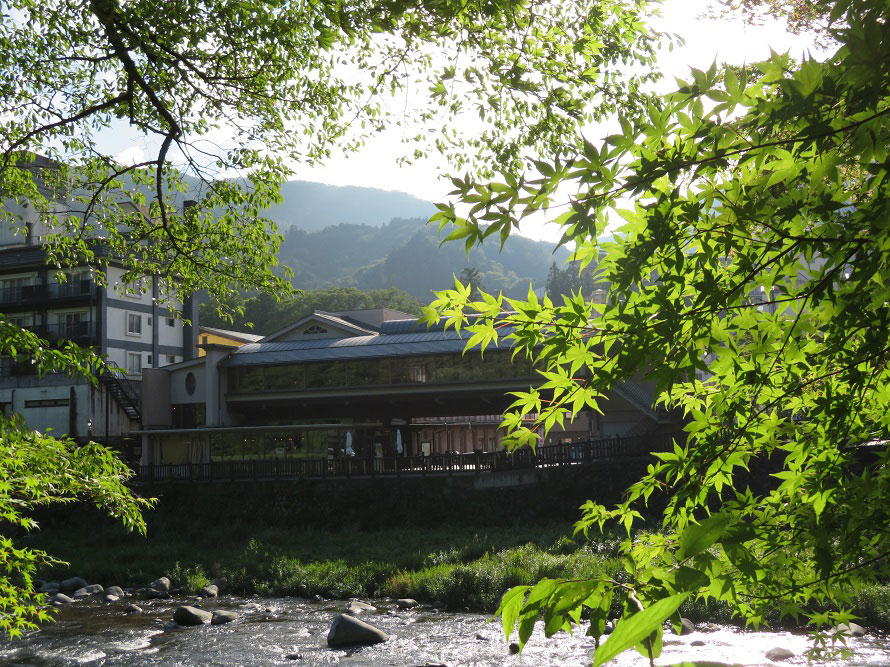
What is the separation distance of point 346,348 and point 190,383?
852 cm

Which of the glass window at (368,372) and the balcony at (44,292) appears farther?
the balcony at (44,292)

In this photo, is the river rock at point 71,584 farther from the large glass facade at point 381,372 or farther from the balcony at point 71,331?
the balcony at point 71,331

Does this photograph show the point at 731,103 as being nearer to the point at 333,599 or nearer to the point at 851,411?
the point at 851,411

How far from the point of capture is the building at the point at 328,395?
3128 cm

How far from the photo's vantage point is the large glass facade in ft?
101

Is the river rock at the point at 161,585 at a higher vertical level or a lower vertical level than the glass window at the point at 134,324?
lower

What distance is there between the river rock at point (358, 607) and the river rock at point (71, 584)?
8362mm

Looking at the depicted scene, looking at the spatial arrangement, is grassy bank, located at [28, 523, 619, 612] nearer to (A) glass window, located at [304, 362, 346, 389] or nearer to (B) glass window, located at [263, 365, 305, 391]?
(A) glass window, located at [304, 362, 346, 389]

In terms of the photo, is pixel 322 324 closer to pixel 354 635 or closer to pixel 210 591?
pixel 210 591

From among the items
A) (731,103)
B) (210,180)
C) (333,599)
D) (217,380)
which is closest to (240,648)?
(333,599)

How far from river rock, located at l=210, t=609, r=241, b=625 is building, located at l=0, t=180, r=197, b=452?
73.8 ft

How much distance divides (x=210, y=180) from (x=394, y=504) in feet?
60.5

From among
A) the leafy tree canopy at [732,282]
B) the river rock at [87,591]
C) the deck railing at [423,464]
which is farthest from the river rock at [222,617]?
the leafy tree canopy at [732,282]

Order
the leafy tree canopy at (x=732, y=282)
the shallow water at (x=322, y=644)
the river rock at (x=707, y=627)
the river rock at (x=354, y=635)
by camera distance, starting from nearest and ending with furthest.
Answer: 1. the leafy tree canopy at (x=732, y=282)
2. the shallow water at (x=322, y=644)
3. the river rock at (x=707, y=627)
4. the river rock at (x=354, y=635)
